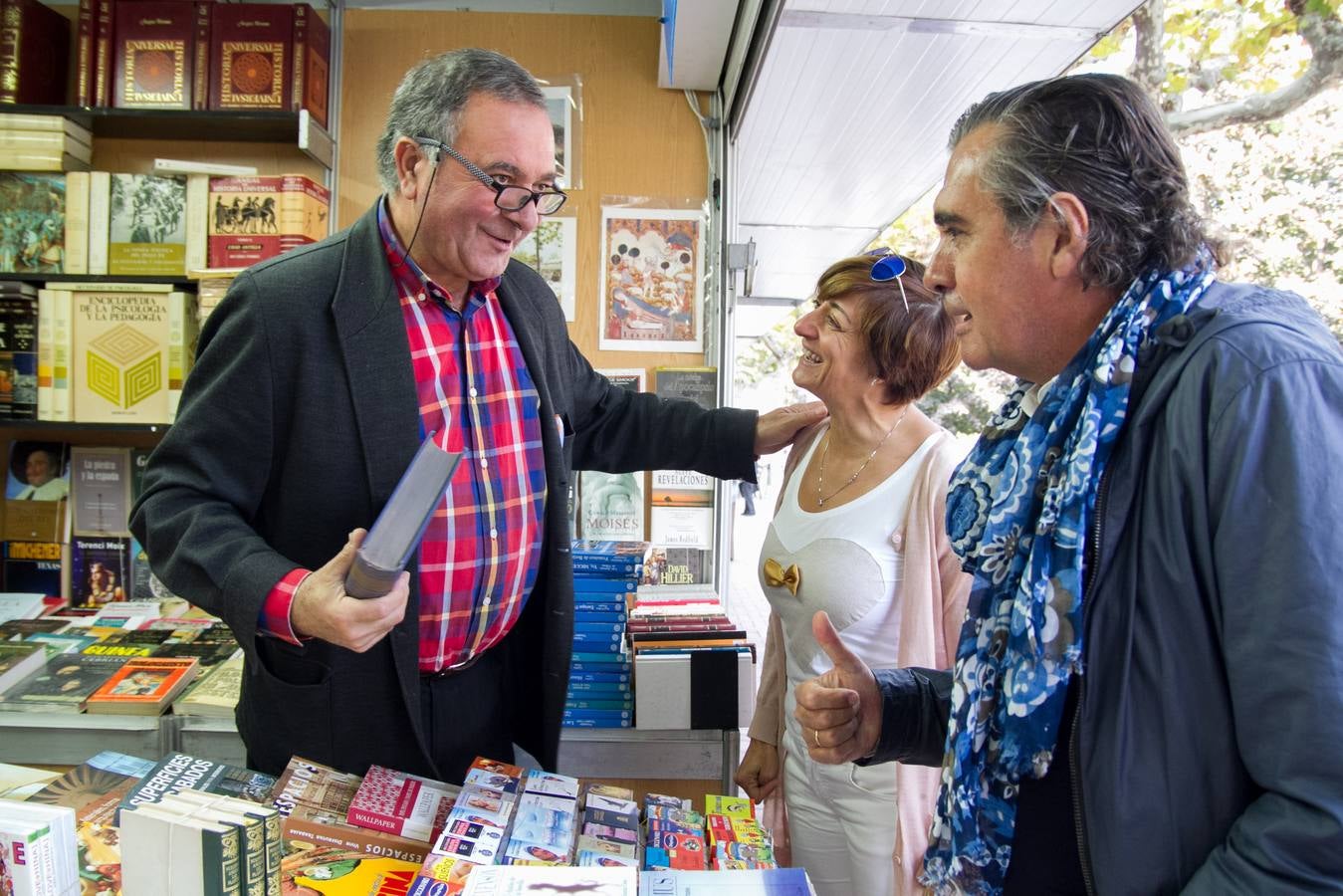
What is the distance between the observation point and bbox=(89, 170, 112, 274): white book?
8.97ft

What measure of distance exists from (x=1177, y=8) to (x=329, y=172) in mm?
2515

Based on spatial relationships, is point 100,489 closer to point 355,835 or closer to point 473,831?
point 355,835

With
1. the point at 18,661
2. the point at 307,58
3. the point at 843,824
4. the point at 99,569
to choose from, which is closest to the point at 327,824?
the point at 843,824

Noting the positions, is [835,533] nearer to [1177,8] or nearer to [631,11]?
[1177,8]

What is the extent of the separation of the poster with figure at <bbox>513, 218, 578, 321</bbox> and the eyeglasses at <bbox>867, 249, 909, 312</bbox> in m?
1.40

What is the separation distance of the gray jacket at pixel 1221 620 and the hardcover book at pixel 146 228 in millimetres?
2838

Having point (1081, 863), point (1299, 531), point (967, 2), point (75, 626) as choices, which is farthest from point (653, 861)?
point (75, 626)

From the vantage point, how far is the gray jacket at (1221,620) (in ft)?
2.24

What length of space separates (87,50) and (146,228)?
587mm

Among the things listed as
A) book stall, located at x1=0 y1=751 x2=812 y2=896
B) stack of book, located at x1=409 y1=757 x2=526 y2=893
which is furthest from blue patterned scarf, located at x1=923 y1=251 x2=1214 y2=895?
stack of book, located at x1=409 y1=757 x2=526 y2=893

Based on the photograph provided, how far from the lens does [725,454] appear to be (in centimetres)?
204

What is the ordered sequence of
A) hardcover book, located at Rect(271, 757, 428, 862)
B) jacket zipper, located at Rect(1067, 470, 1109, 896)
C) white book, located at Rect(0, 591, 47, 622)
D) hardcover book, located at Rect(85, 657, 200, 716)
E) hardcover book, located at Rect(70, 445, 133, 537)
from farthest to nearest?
hardcover book, located at Rect(70, 445, 133, 537) → white book, located at Rect(0, 591, 47, 622) → hardcover book, located at Rect(85, 657, 200, 716) → hardcover book, located at Rect(271, 757, 428, 862) → jacket zipper, located at Rect(1067, 470, 1109, 896)

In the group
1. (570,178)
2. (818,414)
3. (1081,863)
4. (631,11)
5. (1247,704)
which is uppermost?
(631,11)

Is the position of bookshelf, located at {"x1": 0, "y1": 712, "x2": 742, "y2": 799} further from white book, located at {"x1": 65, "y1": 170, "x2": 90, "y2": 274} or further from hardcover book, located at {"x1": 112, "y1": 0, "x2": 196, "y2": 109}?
hardcover book, located at {"x1": 112, "y1": 0, "x2": 196, "y2": 109}
